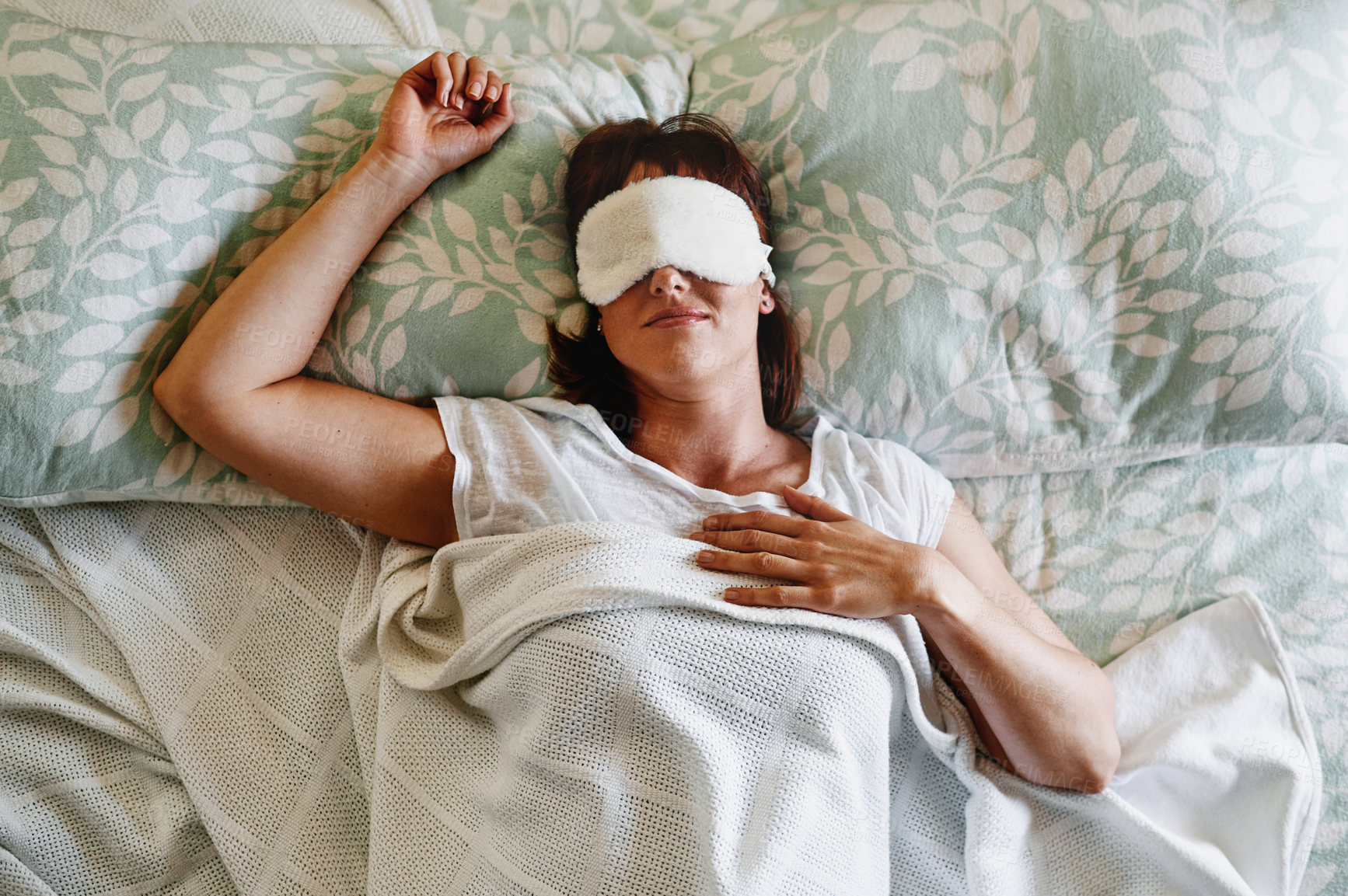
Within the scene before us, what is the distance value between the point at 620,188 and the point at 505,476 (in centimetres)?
39

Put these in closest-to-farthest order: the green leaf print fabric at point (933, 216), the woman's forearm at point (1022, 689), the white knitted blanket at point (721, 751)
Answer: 1. the white knitted blanket at point (721, 751)
2. the woman's forearm at point (1022, 689)
3. the green leaf print fabric at point (933, 216)

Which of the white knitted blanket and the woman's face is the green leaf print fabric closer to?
the woman's face

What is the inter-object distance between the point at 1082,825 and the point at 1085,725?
12cm

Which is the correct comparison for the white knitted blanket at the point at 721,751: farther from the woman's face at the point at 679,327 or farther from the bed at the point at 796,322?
the woman's face at the point at 679,327

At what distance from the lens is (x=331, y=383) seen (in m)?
1.13

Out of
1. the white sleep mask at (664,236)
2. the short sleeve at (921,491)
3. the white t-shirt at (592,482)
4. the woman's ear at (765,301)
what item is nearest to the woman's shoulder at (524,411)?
the white t-shirt at (592,482)

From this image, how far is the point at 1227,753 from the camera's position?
1078mm

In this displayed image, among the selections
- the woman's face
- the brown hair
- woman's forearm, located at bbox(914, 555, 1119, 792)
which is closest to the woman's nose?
the woman's face

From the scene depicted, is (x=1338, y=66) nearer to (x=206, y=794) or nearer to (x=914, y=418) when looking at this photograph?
(x=914, y=418)

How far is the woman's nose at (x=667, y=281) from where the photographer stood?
1.06m

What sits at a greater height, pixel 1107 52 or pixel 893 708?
pixel 1107 52

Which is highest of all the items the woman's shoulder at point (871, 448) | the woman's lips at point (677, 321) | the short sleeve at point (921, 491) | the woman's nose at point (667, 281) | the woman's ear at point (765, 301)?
the woman's nose at point (667, 281)

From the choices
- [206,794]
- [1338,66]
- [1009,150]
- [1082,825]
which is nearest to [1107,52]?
[1009,150]

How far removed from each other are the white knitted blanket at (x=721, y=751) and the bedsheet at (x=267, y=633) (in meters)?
0.06
